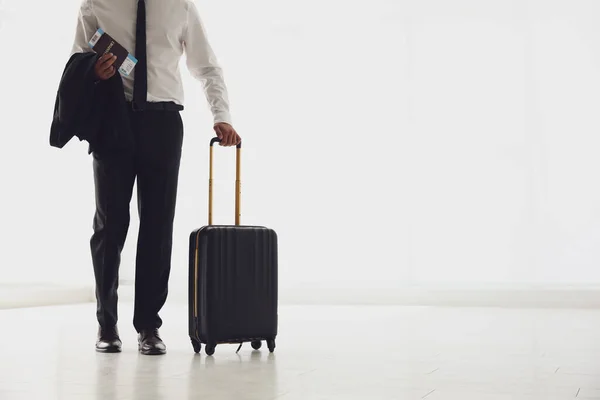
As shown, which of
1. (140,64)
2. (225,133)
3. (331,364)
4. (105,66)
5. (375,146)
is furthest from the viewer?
(375,146)

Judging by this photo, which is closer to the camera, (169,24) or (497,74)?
(169,24)

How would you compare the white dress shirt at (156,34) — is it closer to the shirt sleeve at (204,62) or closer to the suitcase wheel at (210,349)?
the shirt sleeve at (204,62)

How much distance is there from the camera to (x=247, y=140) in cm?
598

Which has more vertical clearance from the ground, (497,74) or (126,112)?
(497,74)

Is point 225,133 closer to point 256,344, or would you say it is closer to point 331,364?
point 256,344

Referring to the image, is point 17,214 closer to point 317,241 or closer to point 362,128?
point 317,241

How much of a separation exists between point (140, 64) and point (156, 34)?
5.5 inches

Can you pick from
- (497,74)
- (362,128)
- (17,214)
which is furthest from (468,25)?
(17,214)

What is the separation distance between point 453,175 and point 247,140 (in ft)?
5.07

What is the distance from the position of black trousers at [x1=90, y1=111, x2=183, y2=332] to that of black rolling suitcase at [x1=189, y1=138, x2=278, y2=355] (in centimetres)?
15

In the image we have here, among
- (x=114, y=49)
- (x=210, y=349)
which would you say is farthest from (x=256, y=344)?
(x=114, y=49)

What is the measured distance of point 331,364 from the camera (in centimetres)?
232

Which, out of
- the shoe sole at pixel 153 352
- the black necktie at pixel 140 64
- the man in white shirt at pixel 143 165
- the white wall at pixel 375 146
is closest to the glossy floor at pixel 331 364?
the shoe sole at pixel 153 352

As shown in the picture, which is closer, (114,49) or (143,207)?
(114,49)
